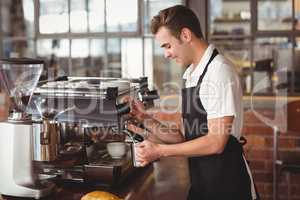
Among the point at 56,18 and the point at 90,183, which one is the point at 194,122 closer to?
the point at 90,183

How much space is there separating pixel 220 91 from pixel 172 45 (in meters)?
0.26

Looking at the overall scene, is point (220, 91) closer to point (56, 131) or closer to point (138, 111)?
point (138, 111)

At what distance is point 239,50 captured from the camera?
17.5 feet

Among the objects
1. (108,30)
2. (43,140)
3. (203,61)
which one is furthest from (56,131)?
(108,30)

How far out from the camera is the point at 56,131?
161cm

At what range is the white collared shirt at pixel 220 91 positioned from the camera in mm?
1608

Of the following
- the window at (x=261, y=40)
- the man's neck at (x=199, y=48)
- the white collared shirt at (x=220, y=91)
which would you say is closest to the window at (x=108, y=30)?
the window at (x=261, y=40)

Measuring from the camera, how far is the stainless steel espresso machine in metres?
1.56

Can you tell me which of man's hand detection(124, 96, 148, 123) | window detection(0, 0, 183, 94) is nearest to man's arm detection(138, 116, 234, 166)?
man's hand detection(124, 96, 148, 123)

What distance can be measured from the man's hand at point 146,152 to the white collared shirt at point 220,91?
0.22 m

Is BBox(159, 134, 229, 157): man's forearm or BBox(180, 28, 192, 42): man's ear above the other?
BBox(180, 28, 192, 42): man's ear

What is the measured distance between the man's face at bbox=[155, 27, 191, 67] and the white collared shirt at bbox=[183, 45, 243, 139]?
74 mm

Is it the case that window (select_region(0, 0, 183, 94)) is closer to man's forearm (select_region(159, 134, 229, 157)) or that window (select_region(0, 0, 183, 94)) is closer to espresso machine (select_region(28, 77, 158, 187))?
espresso machine (select_region(28, 77, 158, 187))

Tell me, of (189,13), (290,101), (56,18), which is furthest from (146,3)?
(189,13)
